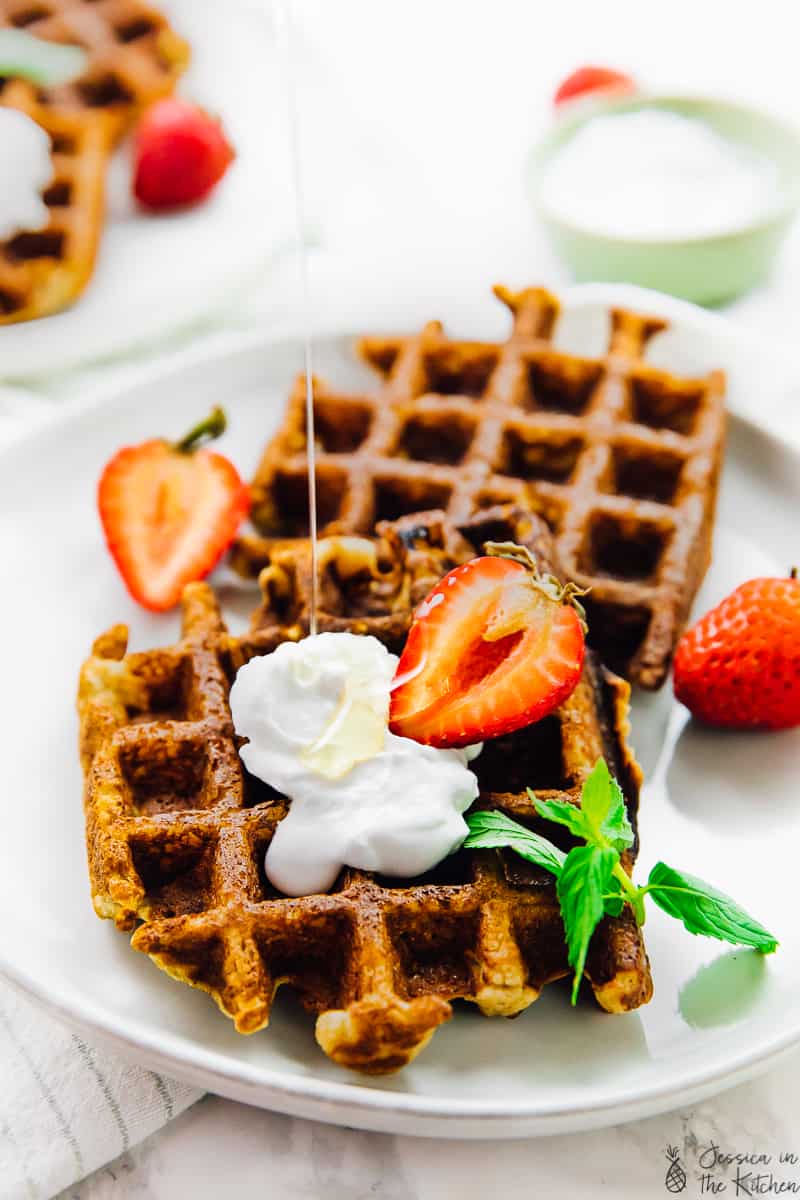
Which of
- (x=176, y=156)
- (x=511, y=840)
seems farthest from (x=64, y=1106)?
(x=176, y=156)

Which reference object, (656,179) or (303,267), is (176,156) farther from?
(656,179)

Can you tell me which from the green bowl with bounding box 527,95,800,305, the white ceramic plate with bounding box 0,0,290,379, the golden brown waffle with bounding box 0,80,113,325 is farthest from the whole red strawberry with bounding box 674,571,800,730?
the golden brown waffle with bounding box 0,80,113,325

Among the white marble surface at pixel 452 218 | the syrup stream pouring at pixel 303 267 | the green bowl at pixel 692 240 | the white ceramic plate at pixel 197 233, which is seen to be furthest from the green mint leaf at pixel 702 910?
the white ceramic plate at pixel 197 233

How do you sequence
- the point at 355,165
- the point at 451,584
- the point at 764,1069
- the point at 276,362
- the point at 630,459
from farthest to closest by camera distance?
1. the point at 355,165
2. the point at 276,362
3. the point at 630,459
4. the point at 451,584
5. the point at 764,1069

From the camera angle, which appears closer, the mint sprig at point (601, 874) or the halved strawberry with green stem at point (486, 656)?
the mint sprig at point (601, 874)

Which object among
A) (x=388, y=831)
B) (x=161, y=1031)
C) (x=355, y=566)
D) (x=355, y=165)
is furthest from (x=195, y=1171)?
(x=355, y=165)

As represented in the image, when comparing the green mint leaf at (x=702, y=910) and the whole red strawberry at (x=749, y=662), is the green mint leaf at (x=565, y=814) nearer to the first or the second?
the green mint leaf at (x=702, y=910)

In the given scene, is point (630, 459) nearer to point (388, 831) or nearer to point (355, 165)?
point (388, 831)
